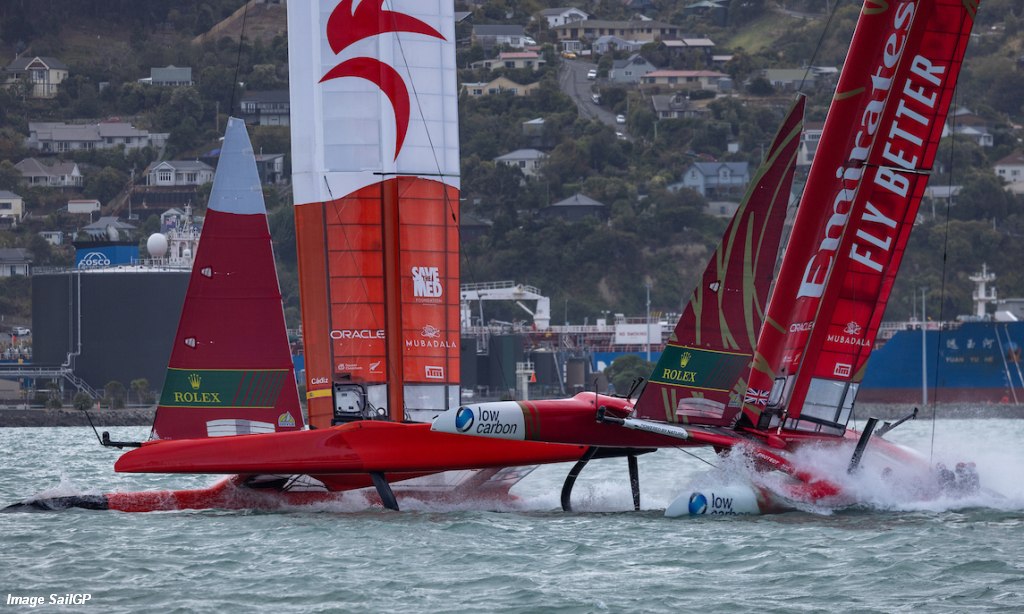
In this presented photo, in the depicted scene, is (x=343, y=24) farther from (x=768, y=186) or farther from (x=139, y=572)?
(x=139, y=572)

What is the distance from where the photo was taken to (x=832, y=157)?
15320mm

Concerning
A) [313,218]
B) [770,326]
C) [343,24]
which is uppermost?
[343,24]

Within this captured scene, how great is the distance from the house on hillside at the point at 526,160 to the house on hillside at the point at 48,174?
70.1 ft

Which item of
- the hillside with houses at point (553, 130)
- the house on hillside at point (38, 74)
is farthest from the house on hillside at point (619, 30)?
the house on hillside at point (38, 74)

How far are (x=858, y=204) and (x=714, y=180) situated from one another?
69.1 metres

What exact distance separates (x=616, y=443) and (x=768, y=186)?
103 inches

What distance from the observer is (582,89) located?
345 ft

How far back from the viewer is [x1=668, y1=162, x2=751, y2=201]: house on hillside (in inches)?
3265

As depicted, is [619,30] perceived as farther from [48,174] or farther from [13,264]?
[13,264]

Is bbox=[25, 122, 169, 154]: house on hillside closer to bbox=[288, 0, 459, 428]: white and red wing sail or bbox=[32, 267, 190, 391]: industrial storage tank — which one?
bbox=[32, 267, 190, 391]: industrial storage tank

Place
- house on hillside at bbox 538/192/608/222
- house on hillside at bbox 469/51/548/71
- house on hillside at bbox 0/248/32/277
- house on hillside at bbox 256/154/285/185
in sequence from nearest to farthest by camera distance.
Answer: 1. house on hillside at bbox 0/248/32/277
2. house on hillside at bbox 538/192/608/222
3. house on hillside at bbox 256/154/285/185
4. house on hillside at bbox 469/51/548/71

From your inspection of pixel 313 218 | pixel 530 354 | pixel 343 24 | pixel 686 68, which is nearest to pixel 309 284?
pixel 313 218

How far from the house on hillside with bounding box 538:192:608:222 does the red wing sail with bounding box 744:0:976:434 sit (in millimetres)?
61314

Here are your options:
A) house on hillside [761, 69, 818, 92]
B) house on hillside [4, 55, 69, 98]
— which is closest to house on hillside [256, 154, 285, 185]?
house on hillside [4, 55, 69, 98]
